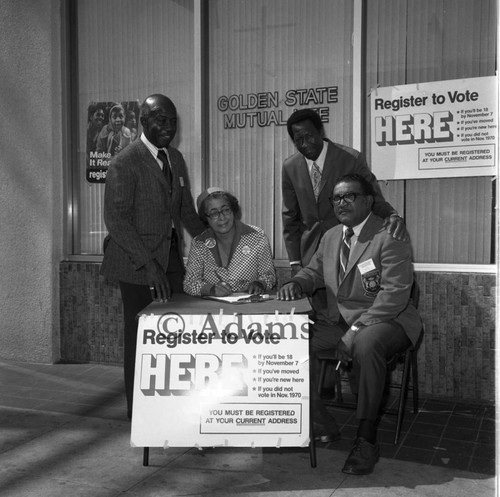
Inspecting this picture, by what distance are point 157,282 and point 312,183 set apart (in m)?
1.30

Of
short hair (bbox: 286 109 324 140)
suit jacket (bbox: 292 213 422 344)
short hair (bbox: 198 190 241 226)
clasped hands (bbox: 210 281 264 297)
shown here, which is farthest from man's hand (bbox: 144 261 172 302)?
short hair (bbox: 286 109 324 140)

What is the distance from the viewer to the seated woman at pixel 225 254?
4152mm

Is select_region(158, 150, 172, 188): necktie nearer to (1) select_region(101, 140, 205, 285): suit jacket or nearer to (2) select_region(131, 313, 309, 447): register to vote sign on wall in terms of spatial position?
(1) select_region(101, 140, 205, 285): suit jacket

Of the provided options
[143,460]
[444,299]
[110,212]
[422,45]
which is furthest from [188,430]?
[422,45]

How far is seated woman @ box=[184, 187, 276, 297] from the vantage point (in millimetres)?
4152

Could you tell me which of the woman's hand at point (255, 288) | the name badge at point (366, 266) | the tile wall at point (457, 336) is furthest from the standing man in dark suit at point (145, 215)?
the tile wall at point (457, 336)

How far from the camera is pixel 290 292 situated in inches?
150

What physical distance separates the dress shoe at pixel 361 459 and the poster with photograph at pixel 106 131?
12.1 ft

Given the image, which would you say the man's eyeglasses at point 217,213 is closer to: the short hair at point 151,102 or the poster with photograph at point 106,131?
the short hair at point 151,102

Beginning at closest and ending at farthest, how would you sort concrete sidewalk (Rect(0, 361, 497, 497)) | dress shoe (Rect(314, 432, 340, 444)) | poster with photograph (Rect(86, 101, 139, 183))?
concrete sidewalk (Rect(0, 361, 497, 497)) → dress shoe (Rect(314, 432, 340, 444)) → poster with photograph (Rect(86, 101, 139, 183))

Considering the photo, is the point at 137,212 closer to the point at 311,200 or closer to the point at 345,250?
the point at 311,200

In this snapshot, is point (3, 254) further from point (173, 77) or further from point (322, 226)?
point (322, 226)

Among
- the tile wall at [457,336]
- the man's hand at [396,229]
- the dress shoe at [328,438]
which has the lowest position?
the dress shoe at [328,438]

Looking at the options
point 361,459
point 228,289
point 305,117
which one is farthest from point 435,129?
point 361,459
